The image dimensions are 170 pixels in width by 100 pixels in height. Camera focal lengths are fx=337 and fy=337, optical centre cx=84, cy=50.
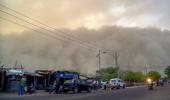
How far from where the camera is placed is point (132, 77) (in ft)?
479

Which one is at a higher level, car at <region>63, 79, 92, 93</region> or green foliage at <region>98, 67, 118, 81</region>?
green foliage at <region>98, 67, 118, 81</region>

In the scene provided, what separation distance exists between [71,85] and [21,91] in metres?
8.62

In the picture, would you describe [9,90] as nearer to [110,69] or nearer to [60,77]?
[60,77]

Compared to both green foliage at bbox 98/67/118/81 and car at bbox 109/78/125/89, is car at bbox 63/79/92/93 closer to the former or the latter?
car at bbox 109/78/125/89

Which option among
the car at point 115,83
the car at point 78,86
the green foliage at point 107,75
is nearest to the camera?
the car at point 78,86

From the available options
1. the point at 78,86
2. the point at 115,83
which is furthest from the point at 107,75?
the point at 78,86

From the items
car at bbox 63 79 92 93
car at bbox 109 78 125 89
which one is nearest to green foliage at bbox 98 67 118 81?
car at bbox 109 78 125 89

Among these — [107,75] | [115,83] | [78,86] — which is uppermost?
[107,75]

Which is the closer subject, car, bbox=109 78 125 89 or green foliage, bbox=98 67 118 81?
car, bbox=109 78 125 89

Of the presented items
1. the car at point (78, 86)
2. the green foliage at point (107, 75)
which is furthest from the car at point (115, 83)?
the car at point (78, 86)

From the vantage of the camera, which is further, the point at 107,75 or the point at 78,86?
the point at 107,75

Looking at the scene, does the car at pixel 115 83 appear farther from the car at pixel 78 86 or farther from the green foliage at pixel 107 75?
the car at pixel 78 86

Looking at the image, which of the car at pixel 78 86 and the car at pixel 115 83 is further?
the car at pixel 115 83

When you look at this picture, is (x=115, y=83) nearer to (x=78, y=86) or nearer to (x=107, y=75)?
(x=78, y=86)
